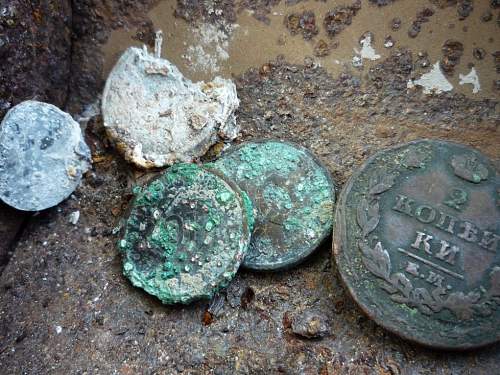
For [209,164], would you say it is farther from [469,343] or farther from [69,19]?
[469,343]

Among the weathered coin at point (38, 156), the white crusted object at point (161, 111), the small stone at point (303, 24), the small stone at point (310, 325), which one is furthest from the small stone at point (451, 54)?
the weathered coin at point (38, 156)

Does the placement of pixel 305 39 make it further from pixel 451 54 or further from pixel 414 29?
pixel 451 54

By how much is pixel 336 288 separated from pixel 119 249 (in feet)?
2.65

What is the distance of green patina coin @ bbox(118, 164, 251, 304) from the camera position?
1941 mm

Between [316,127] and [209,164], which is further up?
[316,127]

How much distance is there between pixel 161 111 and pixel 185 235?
556mm

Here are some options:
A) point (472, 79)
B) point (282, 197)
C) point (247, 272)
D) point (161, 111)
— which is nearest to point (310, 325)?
point (247, 272)

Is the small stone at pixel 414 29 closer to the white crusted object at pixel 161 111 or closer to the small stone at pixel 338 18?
the small stone at pixel 338 18

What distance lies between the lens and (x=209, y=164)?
2133 mm

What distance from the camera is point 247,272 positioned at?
6.79ft

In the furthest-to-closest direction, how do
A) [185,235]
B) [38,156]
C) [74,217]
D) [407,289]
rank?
[74,217], [38,156], [185,235], [407,289]

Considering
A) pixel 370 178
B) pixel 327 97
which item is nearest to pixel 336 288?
pixel 370 178

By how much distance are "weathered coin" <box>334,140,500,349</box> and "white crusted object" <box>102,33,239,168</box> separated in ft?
2.01

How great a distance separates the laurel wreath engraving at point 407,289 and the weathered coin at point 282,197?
15 cm
